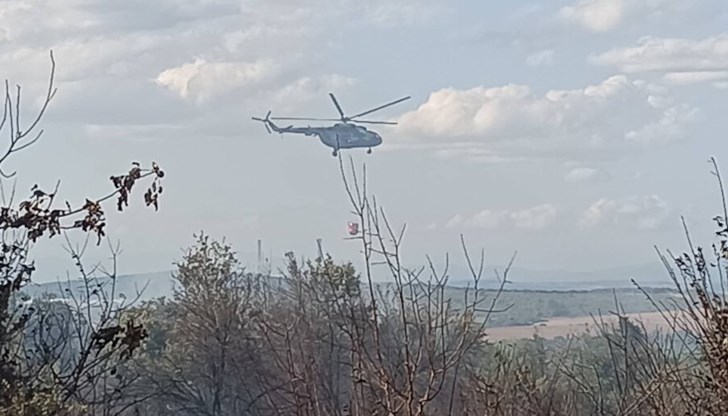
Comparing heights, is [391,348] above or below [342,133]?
below

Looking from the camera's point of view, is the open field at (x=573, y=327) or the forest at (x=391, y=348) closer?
the forest at (x=391, y=348)

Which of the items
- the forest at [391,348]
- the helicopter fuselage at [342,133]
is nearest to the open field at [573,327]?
the forest at [391,348]

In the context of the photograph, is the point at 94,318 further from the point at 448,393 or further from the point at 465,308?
the point at 465,308

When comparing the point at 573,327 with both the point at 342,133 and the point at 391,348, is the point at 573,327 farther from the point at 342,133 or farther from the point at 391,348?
the point at 342,133

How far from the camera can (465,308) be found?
705 cm

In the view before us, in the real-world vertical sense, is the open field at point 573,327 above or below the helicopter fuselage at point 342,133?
below

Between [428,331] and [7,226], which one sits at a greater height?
[7,226]

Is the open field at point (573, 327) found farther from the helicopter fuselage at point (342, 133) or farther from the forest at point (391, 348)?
the helicopter fuselage at point (342, 133)

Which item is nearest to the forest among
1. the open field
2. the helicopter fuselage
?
the open field

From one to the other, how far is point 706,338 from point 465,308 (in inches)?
50.7

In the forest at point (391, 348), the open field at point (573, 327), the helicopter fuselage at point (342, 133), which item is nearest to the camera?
the forest at point (391, 348)

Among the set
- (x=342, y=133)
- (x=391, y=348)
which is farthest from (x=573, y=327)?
(x=342, y=133)

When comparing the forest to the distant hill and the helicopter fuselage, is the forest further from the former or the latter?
the helicopter fuselage

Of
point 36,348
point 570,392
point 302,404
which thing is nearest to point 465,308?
point 302,404
